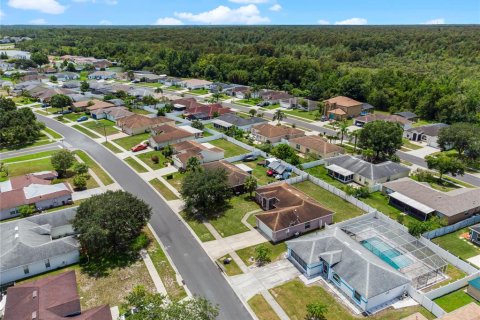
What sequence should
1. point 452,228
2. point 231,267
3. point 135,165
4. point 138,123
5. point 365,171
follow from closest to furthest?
point 231,267 → point 452,228 → point 365,171 → point 135,165 → point 138,123

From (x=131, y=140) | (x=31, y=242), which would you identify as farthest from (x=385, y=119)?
(x=31, y=242)

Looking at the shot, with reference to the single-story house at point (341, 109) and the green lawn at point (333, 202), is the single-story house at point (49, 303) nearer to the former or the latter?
the green lawn at point (333, 202)

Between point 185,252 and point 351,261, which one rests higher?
point 351,261

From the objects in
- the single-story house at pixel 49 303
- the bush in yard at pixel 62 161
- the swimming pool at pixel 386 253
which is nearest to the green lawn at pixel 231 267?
the single-story house at pixel 49 303

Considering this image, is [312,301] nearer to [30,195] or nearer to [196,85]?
[30,195]

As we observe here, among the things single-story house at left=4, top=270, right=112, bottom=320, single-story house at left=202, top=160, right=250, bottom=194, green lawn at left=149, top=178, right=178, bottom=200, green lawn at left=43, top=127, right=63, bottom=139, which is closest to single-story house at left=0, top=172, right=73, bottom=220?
green lawn at left=149, top=178, right=178, bottom=200

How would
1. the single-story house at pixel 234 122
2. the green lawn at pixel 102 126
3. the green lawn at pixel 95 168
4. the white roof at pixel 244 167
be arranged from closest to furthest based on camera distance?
the green lawn at pixel 95 168 → the white roof at pixel 244 167 → the green lawn at pixel 102 126 → the single-story house at pixel 234 122
